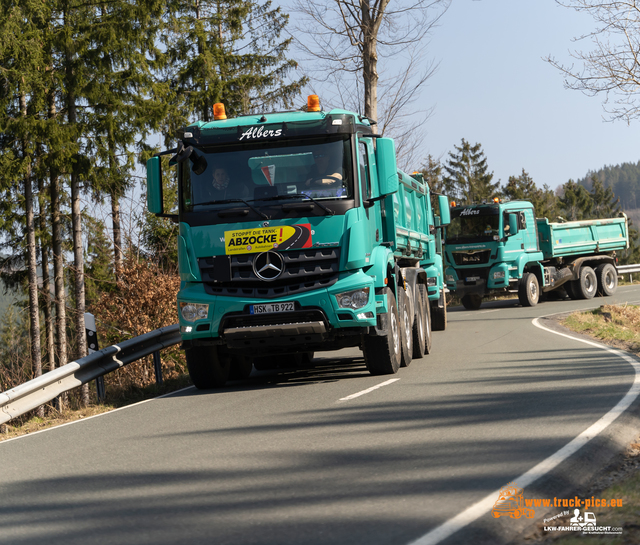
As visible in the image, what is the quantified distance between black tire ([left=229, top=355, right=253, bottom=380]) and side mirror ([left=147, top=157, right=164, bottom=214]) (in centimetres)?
275

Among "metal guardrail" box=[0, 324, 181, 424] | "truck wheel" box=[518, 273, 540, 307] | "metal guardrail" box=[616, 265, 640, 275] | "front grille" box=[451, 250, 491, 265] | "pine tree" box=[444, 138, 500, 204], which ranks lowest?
"metal guardrail" box=[0, 324, 181, 424]

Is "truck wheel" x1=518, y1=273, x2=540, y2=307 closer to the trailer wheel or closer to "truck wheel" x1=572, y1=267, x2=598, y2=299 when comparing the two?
"truck wheel" x1=572, y1=267, x2=598, y2=299

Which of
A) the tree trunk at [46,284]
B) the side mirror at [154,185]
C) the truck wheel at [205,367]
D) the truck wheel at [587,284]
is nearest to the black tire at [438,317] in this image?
the truck wheel at [205,367]

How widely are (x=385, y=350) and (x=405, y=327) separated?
1.57 metres

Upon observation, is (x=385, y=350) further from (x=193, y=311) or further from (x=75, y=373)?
(x=75, y=373)

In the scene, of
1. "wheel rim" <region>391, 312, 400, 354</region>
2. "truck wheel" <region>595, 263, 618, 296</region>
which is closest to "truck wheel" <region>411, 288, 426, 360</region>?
"wheel rim" <region>391, 312, 400, 354</region>

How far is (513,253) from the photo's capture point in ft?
81.5

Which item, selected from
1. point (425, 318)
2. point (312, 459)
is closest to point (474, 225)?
point (425, 318)

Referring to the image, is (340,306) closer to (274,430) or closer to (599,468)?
(274,430)

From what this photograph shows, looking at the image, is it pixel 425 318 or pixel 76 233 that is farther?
pixel 76 233

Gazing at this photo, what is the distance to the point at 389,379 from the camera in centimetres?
1009

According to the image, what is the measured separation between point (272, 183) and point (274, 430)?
12.0 ft

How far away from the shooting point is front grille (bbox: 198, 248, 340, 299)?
31.2ft

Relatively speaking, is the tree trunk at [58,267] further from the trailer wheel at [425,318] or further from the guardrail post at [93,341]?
the guardrail post at [93,341]
